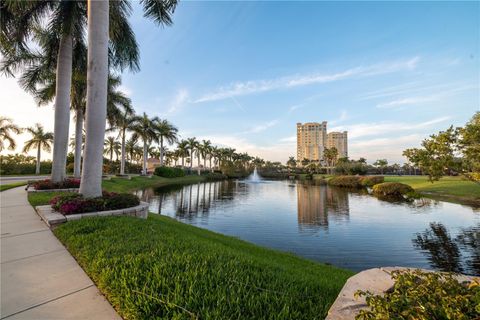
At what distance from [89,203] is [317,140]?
148 meters

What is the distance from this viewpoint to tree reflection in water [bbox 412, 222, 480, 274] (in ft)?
25.6

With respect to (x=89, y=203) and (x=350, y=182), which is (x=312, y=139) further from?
(x=89, y=203)

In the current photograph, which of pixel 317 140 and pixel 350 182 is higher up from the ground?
pixel 317 140

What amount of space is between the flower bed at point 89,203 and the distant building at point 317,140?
137 meters

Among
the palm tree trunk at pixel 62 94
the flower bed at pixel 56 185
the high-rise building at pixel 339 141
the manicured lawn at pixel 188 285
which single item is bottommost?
the manicured lawn at pixel 188 285

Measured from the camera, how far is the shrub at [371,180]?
127 feet

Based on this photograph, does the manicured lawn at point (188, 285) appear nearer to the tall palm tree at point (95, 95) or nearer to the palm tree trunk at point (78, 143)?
the tall palm tree at point (95, 95)

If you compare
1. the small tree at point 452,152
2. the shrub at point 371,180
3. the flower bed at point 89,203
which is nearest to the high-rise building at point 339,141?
the shrub at point 371,180

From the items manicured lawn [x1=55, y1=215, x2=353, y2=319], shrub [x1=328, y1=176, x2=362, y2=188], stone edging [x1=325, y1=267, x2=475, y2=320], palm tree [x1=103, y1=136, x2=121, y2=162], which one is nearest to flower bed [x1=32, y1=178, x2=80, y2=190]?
manicured lawn [x1=55, y1=215, x2=353, y2=319]

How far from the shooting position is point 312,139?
14425 cm

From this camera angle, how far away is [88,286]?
3.07 metres

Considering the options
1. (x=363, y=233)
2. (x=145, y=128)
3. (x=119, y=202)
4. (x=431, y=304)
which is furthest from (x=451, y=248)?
(x=145, y=128)

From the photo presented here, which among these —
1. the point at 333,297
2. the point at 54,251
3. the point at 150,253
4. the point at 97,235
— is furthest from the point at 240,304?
the point at 54,251

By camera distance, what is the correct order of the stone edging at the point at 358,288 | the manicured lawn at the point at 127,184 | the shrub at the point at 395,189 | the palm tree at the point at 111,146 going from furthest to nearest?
the palm tree at the point at 111,146 → the shrub at the point at 395,189 → the manicured lawn at the point at 127,184 → the stone edging at the point at 358,288
